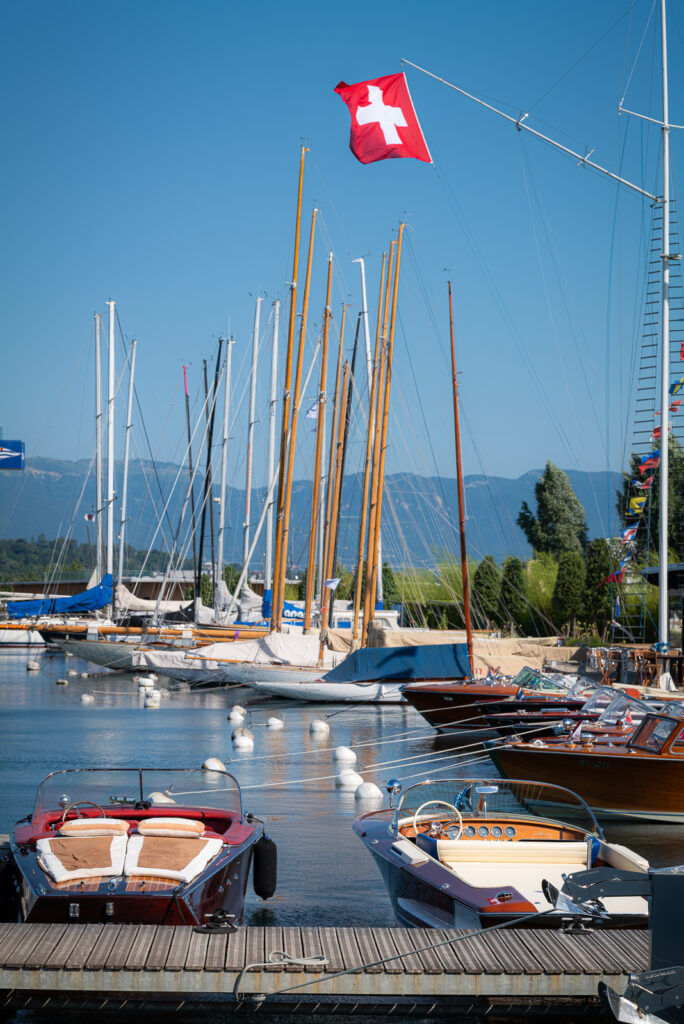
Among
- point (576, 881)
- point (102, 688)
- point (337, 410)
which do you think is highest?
point (337, 410)

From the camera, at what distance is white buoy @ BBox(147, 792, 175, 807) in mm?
11516

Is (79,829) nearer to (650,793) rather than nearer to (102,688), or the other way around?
(650,793)

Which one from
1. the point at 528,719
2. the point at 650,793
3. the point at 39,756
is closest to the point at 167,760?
the point at 39,756

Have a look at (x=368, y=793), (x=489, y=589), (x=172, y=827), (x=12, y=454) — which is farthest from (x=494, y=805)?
(x=489, y=589)

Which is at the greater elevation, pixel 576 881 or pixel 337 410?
pixel 337 410

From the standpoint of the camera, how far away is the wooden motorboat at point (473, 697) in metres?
27.7

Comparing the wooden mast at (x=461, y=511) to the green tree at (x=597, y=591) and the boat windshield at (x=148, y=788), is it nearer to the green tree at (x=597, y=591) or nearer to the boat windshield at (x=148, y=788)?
the boat windshield at (x=148, y=788)

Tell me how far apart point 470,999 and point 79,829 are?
4.06 meters

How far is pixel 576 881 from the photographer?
5062 millimetres

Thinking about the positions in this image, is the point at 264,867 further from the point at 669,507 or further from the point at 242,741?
the point at 669,507

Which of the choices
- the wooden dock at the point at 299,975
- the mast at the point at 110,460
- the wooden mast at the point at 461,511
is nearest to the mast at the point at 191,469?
the mast at the point at 110,460

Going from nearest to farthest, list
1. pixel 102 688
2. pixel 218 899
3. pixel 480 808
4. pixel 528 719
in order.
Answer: pixel 218 899
pixel 480 808
pixel 528 719
pixel 102 688

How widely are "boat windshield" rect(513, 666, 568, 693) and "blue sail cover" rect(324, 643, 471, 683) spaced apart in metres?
4.23

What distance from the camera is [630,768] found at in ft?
57.7
